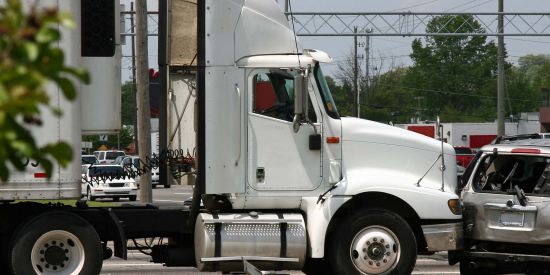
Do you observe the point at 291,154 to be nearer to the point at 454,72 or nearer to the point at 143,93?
the point at 143,93

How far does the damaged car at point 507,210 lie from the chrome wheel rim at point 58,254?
4.13 meters

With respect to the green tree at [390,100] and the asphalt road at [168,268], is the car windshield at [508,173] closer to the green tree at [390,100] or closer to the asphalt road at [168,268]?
the asphalt road at [168,268]

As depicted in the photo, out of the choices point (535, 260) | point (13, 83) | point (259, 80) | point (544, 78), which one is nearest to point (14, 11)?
point (13, 83)

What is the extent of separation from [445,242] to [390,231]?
0.66m

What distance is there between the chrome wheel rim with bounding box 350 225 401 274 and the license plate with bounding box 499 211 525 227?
1255 mm

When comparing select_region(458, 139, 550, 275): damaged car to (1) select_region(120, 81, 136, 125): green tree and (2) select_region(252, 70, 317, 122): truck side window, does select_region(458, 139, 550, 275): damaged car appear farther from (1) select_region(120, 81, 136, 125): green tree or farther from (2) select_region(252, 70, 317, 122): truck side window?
(1) select_region(120, 81, 136, 125): green tree

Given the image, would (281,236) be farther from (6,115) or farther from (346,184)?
(6,115)

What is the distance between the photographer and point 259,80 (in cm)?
1139

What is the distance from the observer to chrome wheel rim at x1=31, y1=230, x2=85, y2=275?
10570mm

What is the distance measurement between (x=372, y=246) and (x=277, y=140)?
1.48 meters

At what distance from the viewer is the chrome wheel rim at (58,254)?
10.6m

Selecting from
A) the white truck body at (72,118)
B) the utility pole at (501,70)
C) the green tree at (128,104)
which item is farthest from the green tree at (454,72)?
the white truck body at (72,118)

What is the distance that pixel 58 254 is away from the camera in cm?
1062

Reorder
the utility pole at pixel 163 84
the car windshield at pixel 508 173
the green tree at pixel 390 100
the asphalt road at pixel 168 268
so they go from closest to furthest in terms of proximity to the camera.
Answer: the utility pole at pixel 163 84 < the car windshield at pixel 508 173 < the asphalt road at pixel 168 268 < the green tree at pixel 390 100
